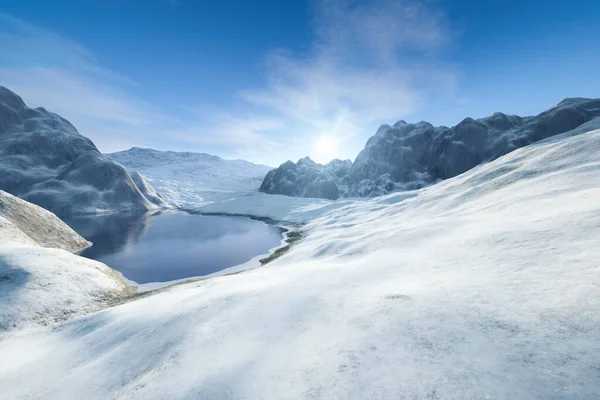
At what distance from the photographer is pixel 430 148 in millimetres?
177625

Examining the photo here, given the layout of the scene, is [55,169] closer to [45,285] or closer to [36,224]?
[36,224]

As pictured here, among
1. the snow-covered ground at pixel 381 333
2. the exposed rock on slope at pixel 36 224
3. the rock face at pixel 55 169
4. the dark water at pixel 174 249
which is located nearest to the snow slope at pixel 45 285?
the snow-covered ground at pixel 381 333

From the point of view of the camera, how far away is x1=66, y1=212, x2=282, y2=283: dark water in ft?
141

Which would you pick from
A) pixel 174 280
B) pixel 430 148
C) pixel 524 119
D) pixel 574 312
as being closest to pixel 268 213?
pixel 174 280

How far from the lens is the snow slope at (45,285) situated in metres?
21.5

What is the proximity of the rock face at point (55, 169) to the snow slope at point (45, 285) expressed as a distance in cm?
11118

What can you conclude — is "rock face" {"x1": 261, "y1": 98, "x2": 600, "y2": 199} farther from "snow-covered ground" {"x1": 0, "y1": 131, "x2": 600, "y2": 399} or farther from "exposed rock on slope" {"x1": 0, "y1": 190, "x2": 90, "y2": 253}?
"snow-covered ground" {"x1": 0, "y1": 131, "x2": 600, "y2": 399}

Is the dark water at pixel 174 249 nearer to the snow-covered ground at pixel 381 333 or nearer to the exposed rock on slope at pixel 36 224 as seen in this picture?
the exposed rock on slope at pixel 36 224

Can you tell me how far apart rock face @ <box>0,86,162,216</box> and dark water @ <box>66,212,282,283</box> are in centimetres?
6209

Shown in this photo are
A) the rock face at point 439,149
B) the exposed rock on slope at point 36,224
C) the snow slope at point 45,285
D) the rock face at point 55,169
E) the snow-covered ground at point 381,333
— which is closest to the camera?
the snow-covered ground at point 381,333

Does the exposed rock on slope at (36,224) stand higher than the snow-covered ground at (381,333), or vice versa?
the exposed rock on slope at (36,224)

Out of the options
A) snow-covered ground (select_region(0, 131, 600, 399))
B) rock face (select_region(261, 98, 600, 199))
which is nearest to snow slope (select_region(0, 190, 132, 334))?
snow-covered ground (select_region(0, 131, 600, 399))

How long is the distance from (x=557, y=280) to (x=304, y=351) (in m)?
10.2

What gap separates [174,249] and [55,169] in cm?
15015
